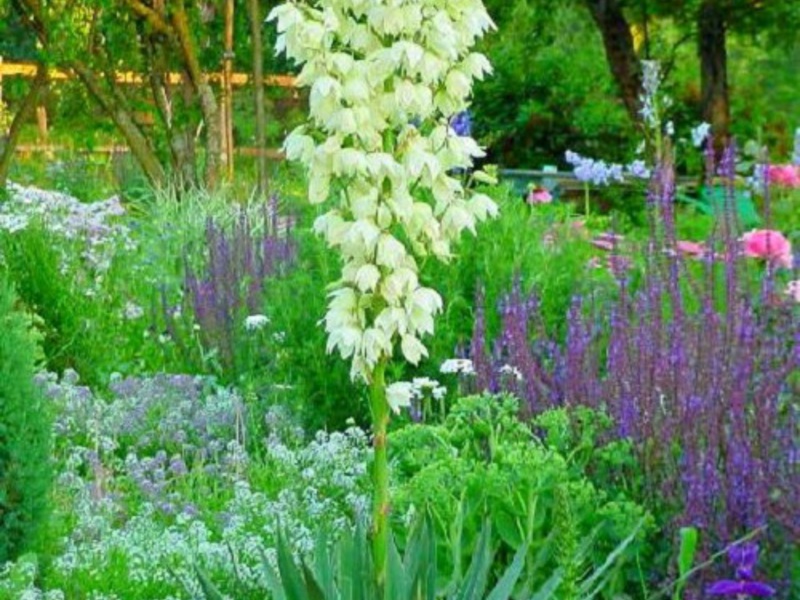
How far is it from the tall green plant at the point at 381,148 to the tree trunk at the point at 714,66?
10.7 m

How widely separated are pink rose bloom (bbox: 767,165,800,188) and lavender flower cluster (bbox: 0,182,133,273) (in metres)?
3.38

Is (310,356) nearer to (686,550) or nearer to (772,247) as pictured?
(772,247)

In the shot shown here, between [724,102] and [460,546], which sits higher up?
[724,102]

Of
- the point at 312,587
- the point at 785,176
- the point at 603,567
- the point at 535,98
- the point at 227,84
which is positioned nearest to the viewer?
the point at 312,587

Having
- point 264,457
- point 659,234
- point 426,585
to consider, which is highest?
point 659,234

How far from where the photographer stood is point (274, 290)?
259 inches

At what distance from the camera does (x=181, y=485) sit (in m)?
5.47

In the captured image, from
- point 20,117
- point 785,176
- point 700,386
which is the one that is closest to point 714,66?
point 20,117

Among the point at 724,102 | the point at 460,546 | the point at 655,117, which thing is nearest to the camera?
the point at 460,546

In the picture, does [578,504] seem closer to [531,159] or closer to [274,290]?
[274,290]

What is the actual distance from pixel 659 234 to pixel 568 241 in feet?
4.89

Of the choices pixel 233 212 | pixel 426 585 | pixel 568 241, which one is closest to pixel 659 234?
pixel 568 241

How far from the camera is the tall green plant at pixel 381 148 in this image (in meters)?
2.87

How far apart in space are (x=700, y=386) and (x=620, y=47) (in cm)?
983
